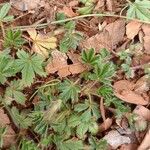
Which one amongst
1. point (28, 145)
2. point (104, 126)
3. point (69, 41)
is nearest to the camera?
point (28, 145)

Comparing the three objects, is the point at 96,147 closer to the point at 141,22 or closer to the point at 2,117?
the point at 2,117

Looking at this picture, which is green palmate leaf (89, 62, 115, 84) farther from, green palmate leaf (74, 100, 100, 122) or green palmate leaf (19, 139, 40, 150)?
green palmate leaf (19, 139, 40, 150)

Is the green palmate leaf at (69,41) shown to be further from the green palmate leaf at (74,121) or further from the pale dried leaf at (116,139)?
the pale dried leaf at (116,139)

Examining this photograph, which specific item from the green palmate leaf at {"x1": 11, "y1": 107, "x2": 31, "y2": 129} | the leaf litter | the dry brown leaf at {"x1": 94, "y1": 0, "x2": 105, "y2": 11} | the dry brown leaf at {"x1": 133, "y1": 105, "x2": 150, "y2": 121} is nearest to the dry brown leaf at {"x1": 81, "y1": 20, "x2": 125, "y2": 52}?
the leaf litter

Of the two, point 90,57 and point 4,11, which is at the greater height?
point 4,11

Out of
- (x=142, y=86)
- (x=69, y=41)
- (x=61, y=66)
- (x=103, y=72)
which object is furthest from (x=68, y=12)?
(x=142, y=86)

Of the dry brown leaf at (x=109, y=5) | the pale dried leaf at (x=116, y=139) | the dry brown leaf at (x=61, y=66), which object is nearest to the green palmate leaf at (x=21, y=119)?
the dry brown leaf at (x=61, y=66)

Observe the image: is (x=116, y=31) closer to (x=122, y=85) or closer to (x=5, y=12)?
(x=122, y=85)
